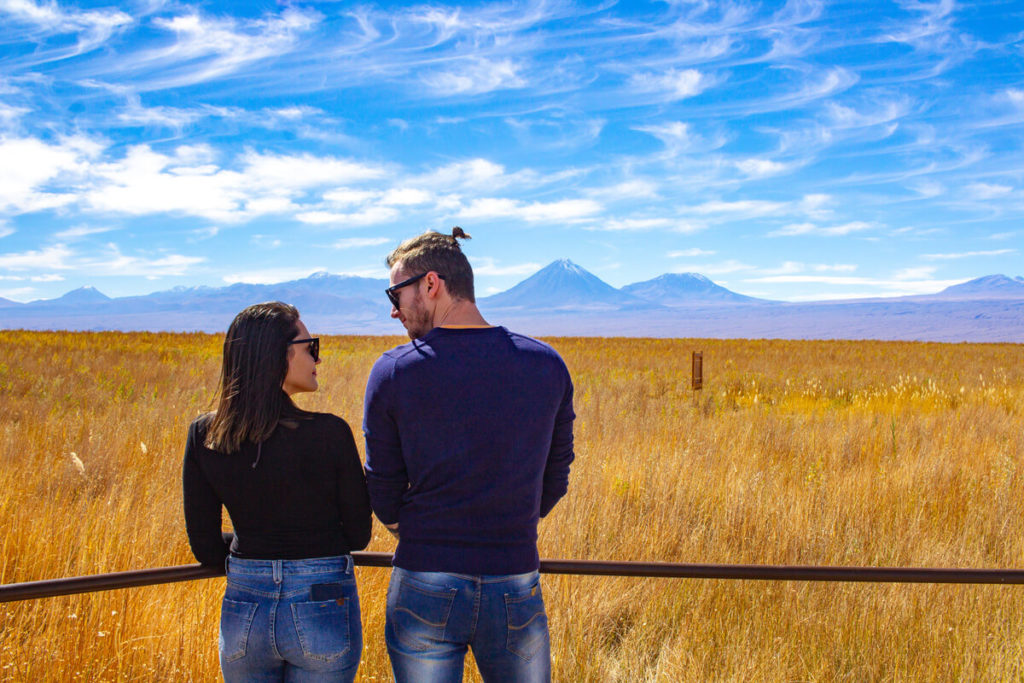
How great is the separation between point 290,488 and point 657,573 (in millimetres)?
1210

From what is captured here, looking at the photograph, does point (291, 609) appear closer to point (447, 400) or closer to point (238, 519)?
point (238, 519)

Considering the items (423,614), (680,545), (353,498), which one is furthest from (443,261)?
(680,545)

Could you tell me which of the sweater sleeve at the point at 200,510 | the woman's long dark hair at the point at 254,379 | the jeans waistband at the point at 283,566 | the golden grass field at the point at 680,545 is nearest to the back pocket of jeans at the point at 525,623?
the jeans waistband at the point at 283,566

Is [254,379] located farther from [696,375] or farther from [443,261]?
[696,375]

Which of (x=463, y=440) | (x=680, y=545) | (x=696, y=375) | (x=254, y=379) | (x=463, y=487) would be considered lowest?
(x=680, y=545)

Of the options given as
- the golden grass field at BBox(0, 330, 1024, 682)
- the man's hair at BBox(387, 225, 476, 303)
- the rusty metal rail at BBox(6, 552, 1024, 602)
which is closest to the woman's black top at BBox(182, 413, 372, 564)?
the rusty metal rail at BBox(6, 552, 1024, 602)

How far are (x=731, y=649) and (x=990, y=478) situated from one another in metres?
4.38

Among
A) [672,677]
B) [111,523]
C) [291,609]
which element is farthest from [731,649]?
[111,523]

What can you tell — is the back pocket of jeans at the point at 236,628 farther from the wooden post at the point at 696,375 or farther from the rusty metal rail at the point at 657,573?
the wooden post at the point at 696,375

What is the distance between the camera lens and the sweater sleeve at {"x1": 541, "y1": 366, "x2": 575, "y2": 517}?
2014mm

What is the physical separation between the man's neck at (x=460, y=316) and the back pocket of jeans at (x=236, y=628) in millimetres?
907

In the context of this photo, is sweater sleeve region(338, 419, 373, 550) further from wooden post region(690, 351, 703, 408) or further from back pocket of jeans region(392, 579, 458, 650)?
wooden post region(690, 351, 703, 408)

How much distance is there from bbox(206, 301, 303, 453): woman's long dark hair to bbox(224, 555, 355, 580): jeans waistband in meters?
0.32

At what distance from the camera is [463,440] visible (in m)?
1.69
